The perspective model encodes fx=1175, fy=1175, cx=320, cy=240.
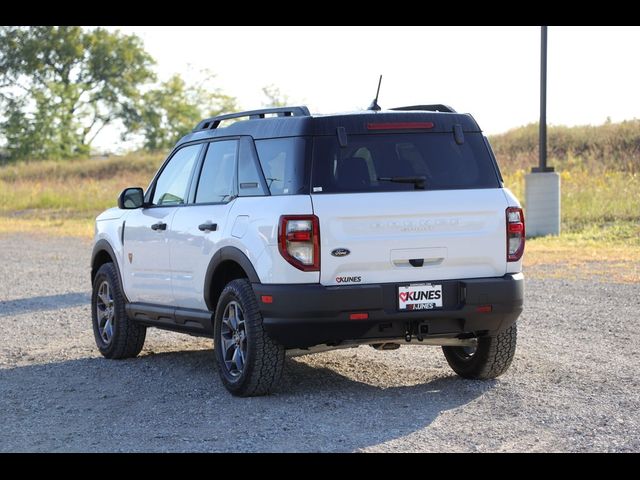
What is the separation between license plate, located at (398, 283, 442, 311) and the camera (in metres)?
7.85

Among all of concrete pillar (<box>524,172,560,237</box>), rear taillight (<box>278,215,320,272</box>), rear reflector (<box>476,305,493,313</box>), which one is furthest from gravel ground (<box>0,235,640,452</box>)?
concrete pillar (<box>524,172,560,237</box>)

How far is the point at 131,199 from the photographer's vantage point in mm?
9953

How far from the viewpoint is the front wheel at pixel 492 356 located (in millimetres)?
8625

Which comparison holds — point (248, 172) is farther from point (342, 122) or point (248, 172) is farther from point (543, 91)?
point (543, 91)

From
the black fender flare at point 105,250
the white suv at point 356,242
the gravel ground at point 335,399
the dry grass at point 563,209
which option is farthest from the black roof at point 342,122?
the dry grass at point 563,209

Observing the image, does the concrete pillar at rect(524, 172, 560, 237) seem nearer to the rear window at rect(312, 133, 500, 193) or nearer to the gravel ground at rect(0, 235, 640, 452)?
the gravel ground at rect(0, 235, 640, 452)

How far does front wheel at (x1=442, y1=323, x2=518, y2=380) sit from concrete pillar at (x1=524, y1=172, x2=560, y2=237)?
17.4 meters

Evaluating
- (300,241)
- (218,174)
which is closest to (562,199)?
(218,174)

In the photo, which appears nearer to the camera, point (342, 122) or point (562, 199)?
point (342, 122)

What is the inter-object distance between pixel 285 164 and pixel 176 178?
1.88 meters
